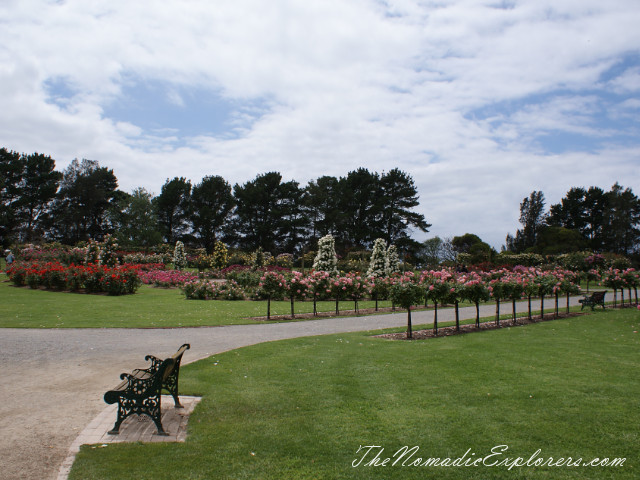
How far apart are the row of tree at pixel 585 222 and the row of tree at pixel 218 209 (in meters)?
19.7

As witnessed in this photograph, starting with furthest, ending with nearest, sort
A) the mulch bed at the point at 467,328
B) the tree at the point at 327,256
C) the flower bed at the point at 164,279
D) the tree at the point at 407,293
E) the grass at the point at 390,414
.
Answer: the flower bed at the point at 164,279 < the tree at the point at 327,256 < the mulch bed at the point at 467,328 < the tree at the point at 407,293 < the grass at the point at 390,414

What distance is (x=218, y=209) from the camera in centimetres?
6038

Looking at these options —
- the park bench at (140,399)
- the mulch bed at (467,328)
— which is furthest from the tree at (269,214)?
the park bench at (140,399)

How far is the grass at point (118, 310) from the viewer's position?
12.3m

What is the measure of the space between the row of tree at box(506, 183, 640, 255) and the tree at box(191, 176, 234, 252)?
41761mm

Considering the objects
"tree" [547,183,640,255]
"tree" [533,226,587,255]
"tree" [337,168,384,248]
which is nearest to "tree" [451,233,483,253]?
"tree" [533,226,587,255]

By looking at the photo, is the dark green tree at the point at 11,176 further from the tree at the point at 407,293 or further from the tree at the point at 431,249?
the tree at the point at 407,293

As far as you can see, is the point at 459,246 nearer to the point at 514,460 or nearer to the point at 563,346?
the point at 563,346

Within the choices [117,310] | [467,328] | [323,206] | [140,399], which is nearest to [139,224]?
[323,206]

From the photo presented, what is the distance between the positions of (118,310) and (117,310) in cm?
3

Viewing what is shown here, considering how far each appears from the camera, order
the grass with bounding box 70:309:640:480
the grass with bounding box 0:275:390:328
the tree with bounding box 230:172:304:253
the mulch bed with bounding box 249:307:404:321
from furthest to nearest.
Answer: the tree with bounding box 230:172:304:253
the mulch bed with bounding box 249:307:404:321
the grass with bounding box 0:275:390:328
the grass with bounding box 70:309:640:480

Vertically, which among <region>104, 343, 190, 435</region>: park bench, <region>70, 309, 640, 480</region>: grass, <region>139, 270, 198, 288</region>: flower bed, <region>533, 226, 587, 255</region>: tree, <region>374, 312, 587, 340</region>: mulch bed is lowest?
<region>374, 312, 587, 340</region>: mulch bed

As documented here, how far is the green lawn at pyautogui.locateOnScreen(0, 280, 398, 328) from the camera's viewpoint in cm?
1230

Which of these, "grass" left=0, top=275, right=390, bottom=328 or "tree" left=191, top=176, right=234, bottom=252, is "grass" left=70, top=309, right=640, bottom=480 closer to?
"grass" left=0, top=275, right=390, bottom=328
